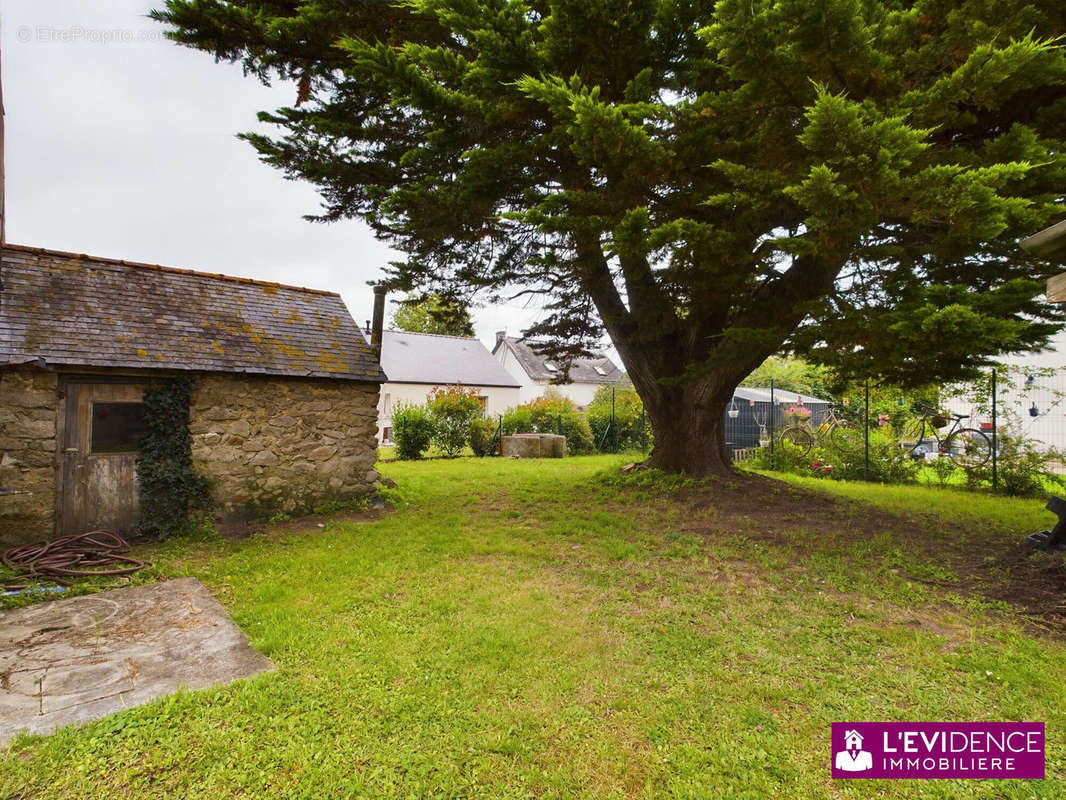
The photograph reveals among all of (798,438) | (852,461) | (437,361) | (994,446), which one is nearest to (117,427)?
(852,461)

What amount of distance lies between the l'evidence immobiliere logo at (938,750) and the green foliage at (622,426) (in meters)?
14.5

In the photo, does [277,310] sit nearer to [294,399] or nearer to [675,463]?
[294,399]

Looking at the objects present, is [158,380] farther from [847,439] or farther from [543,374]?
[543,374]

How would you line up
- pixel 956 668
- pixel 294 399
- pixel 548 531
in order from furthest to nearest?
pixel 294 399
pixel 548 531
pixel 956 668

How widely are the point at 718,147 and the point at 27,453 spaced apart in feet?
26.6

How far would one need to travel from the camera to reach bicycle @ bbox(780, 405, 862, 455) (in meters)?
11.6

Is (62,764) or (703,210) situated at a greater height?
(703,210)

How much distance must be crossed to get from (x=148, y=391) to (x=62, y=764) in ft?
16.5

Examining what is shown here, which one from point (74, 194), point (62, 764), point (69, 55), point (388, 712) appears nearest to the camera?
point (62, 764)

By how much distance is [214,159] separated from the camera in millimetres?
9383

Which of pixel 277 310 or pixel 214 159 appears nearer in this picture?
pixel 277 310

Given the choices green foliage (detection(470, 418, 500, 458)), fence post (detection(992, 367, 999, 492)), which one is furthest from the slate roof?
fence post (detection(992, 367, 999, 492))

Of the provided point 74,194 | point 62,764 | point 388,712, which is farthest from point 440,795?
point 74,194

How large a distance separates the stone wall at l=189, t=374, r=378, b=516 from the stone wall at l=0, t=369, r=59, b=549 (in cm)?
135
